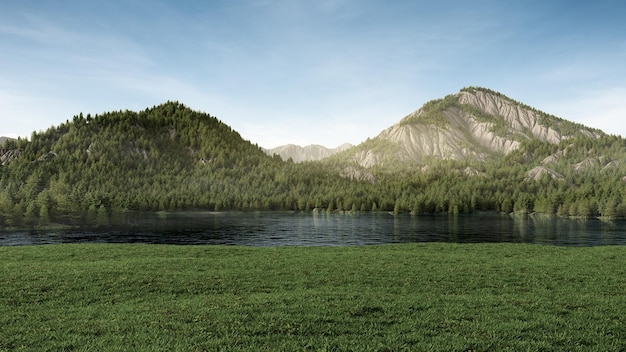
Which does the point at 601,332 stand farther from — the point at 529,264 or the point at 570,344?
the point at 529,264

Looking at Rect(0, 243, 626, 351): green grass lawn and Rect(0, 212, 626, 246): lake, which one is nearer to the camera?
Rect(0, 243, 626, 351): green grass lawn

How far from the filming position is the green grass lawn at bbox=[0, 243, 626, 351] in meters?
15.8

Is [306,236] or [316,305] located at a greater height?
[316,305]

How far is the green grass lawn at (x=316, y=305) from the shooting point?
51.9 feet

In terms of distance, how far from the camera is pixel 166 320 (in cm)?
1816

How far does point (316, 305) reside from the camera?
2062cm

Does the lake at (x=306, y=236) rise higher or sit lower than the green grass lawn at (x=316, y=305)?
lower

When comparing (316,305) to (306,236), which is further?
(306,236)

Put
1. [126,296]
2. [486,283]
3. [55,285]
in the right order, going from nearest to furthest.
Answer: [126,296] → [55,285] → [486,283]

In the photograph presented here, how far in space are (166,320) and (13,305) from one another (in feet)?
31.3

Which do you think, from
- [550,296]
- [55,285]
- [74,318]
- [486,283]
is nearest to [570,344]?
[550,296]

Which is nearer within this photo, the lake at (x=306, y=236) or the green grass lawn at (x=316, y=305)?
the green grass lawn at (x=316, y=305)

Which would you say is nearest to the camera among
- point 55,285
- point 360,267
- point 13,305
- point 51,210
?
point 13,305

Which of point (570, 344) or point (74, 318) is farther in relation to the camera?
point (74, 318)
